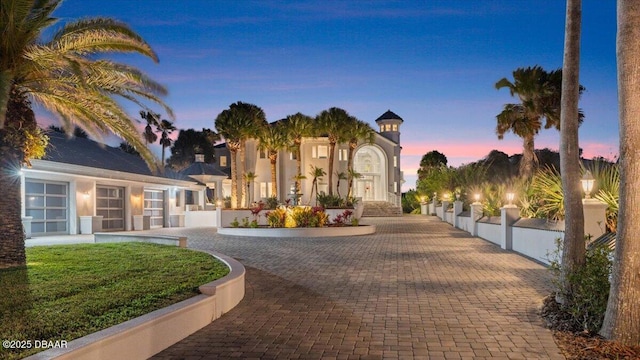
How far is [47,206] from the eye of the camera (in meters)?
24.7

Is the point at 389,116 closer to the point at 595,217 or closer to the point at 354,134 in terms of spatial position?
the point at 354,134

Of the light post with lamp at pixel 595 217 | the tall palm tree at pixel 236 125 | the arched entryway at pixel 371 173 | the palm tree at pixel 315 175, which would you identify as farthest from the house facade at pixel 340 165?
the light post with lamp at pixel 595 217

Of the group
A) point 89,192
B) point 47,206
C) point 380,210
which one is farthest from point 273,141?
point 47,206

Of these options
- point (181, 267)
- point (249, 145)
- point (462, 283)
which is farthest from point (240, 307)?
point (249, 145)

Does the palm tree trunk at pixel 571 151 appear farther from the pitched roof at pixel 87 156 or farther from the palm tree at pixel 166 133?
the palm tree at pixel 166 133

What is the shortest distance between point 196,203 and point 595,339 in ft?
127

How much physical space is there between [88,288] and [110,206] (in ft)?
76.5

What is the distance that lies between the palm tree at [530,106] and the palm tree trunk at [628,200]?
2087cm

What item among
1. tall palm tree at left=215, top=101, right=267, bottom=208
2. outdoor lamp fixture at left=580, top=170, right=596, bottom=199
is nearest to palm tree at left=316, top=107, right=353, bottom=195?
tall palm tree at left=215, top=101, right=267, bottom=208

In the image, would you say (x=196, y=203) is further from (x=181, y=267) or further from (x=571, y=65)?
(x=571, y=65)

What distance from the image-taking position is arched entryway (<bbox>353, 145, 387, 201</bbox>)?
191ft

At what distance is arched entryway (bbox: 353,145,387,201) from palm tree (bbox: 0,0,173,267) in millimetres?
45639

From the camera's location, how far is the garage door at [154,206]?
113 feet

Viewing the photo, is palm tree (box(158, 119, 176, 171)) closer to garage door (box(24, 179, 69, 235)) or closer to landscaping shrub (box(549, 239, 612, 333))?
garage door (box(24, 179, 69, 235))
